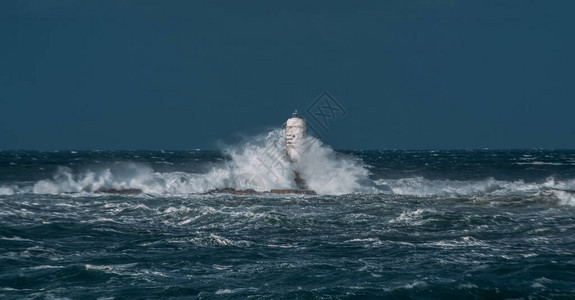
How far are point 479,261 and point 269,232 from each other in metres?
6.66

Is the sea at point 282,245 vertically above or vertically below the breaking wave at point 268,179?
below

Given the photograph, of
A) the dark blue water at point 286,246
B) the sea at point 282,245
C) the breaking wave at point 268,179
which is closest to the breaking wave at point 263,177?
the breaking wave at point 268,179

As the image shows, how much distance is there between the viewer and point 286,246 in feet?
57.4

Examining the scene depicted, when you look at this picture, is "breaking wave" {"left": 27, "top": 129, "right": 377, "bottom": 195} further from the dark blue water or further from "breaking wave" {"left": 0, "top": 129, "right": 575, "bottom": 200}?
the dark blue water

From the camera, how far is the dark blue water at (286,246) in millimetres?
13156

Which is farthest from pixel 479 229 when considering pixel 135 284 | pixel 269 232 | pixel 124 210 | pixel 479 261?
pixel 124 210

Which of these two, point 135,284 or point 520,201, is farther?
point 520,201

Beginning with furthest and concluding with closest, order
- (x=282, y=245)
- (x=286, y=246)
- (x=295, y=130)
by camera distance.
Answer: (x=295, y=130) < (x=282, y=245) < (x=286, y=246)

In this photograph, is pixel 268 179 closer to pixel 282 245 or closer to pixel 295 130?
pixel 295 130

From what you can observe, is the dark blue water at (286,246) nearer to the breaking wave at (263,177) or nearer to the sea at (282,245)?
the sea at (282,245)

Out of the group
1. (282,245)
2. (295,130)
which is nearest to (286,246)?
(282,245)

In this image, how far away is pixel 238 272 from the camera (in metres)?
14.5

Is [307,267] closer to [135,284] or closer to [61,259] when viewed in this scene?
[135,284]

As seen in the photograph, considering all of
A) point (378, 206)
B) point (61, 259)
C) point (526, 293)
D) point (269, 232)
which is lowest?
point (526, 293)
